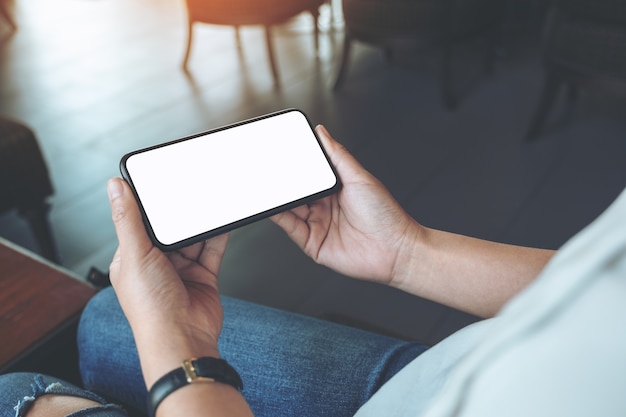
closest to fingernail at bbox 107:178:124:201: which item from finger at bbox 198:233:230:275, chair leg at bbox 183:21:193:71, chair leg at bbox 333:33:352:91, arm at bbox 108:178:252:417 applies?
arm at bbox 108:178:252:417

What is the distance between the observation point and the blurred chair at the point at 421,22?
201 cm

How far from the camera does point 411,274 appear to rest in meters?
0.63

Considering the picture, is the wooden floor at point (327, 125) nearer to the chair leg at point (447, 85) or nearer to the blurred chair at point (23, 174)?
the chair leg at point (447, 85)

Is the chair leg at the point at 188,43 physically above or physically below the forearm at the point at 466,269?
below

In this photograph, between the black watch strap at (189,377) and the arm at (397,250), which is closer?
the black watch strap at (189,377)

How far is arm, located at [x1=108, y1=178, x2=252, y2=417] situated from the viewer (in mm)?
418

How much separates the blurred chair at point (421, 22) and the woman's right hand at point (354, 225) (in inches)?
61.5

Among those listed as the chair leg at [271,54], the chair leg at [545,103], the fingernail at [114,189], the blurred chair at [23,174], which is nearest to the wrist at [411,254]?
the fingernail at [114,189]

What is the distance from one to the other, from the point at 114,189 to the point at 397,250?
0.33 m

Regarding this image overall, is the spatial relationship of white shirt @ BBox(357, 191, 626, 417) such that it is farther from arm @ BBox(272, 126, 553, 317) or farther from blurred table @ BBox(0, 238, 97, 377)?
blurred table @ BBox(0, 238, 97, 377)

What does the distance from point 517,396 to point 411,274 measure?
425 millimetres

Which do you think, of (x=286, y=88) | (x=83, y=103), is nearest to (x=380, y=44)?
(x=286, y=88)

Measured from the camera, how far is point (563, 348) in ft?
0.67

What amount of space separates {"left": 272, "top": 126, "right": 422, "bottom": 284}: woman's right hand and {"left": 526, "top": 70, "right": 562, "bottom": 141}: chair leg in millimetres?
1424
